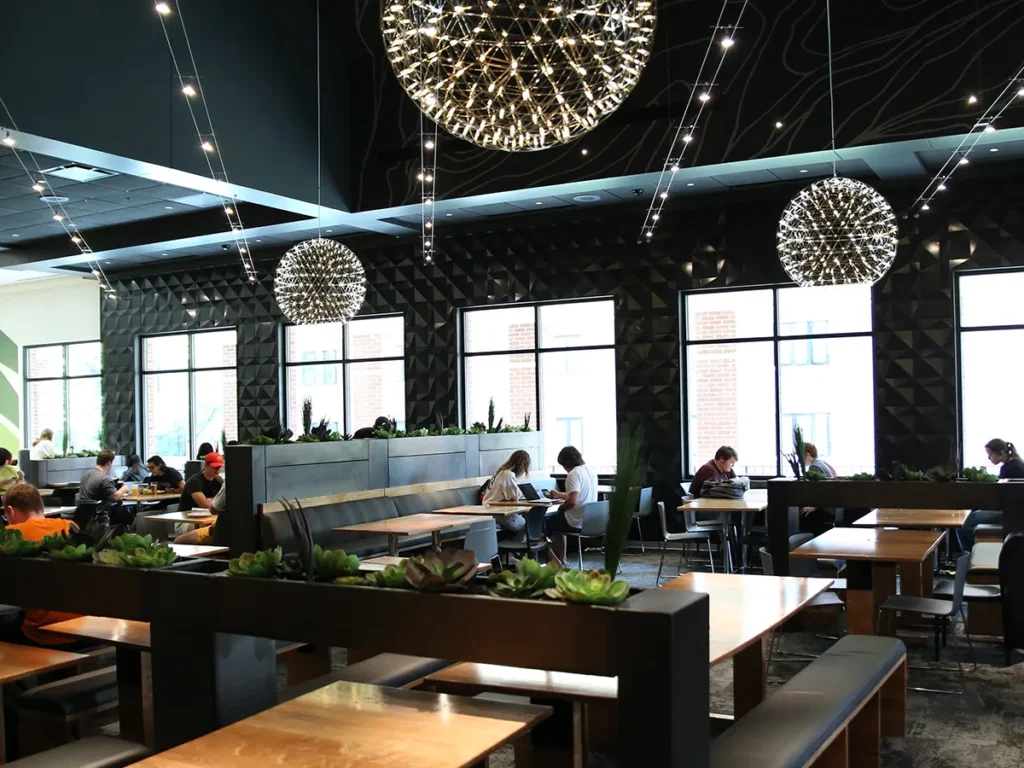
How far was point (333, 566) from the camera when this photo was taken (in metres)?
3.20

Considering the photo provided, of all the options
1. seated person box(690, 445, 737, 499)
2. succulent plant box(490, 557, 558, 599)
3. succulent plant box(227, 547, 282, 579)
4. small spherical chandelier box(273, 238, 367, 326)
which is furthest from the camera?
seated person box(690, 445, 737, 499)

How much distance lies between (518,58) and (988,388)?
29.2 feet

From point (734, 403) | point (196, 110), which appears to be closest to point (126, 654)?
point (196, 110)

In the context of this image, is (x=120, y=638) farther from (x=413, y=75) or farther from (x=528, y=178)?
(x=528, y=178)

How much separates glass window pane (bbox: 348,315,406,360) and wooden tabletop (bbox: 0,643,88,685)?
32.3ft

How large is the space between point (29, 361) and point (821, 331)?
1421 cm

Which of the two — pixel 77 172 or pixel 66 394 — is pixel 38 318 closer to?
pixel 66 394

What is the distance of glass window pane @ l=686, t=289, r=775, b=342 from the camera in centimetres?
1148

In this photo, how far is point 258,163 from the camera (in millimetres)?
10242

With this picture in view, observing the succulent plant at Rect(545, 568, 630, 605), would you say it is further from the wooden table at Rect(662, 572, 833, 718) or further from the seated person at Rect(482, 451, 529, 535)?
the seated person at Rect(482, 451, 529, 535)

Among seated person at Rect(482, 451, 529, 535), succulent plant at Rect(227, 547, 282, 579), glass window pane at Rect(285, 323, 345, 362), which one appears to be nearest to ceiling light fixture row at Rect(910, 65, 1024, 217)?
seated person at Rect(482, 451, 529, 535)

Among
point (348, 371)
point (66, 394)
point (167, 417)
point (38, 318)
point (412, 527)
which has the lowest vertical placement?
point (412, 527)

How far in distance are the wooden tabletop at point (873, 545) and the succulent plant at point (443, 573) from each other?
11.2 ft

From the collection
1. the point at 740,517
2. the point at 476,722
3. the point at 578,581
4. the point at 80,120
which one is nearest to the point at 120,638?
the point at 476,722
